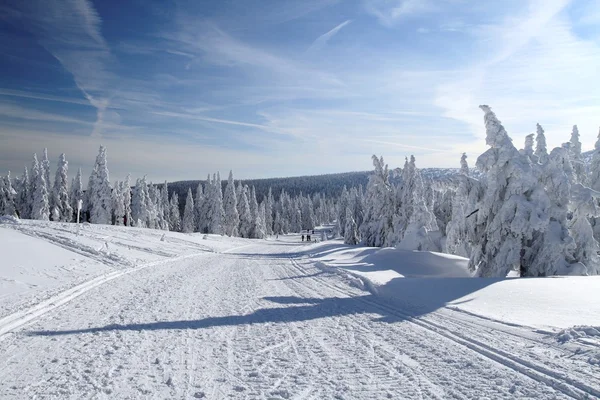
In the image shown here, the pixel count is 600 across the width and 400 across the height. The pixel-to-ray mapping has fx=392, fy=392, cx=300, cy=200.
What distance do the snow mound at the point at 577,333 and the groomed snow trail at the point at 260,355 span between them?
0.67 m

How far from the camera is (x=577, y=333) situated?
6691 mm

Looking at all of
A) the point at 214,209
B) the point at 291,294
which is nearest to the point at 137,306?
the point at 291,294

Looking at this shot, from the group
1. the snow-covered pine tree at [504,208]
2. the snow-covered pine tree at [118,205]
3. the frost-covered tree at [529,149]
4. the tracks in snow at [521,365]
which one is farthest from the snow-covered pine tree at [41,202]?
the tracks in snow at [521,365]

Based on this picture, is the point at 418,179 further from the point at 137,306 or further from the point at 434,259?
the point at 137,306

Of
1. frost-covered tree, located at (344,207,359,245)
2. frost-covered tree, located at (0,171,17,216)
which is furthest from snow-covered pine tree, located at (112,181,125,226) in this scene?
frost-covered tree, located at (344,207,359,245)

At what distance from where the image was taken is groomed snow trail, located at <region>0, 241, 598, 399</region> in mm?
4887

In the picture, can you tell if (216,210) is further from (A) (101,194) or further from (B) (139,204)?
(A) (101,194)

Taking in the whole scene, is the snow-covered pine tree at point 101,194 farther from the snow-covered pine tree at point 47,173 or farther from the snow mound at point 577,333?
the snow mound at point 577,333

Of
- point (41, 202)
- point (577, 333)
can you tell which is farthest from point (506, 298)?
point (41, 202)

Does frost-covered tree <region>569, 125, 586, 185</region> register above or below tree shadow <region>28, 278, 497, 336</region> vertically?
above

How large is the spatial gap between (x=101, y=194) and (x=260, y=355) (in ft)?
174

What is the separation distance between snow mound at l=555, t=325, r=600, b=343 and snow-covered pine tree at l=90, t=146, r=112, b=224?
55.0 metres

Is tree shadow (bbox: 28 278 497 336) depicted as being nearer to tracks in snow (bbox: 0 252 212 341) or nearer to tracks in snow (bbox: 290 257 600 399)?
tracks in snow (bbox: 0 252 212 341)

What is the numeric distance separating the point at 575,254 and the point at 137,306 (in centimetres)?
1931
